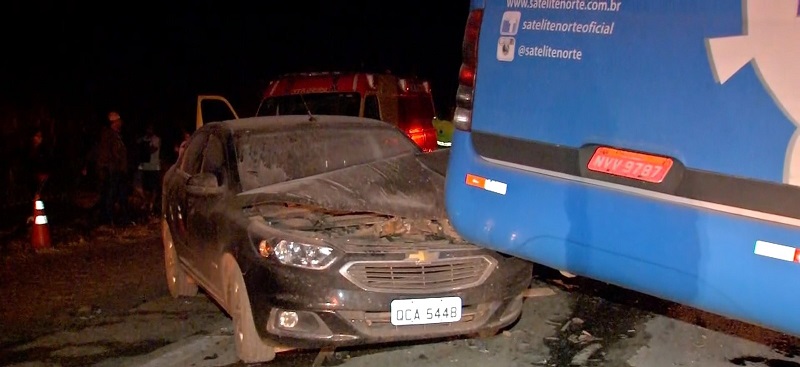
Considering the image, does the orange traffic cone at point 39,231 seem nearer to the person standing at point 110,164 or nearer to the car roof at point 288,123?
the person standing at point 110,164

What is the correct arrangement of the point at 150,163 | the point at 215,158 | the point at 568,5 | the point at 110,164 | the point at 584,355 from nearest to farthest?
the point at 568,5 < the point at 584,355 < the point at 215,158 < the point at 110,164 < the point at 150,163

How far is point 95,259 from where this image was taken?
9188 millimetres

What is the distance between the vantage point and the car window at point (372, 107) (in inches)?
473

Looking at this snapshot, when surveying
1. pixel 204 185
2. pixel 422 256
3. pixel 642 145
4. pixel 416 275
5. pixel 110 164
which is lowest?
pixel 110 164

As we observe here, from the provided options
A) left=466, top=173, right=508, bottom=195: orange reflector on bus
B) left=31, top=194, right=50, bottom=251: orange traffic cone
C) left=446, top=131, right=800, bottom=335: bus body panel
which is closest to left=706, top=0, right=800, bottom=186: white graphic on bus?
left=446, top=131, right=800, bottom=335: bus body panel

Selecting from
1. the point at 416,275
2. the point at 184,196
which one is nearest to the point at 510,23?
the point at 416,275

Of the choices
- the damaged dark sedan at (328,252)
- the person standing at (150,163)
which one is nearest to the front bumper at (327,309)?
the damaged dark sedan at (328,252)

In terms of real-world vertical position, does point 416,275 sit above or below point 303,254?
below

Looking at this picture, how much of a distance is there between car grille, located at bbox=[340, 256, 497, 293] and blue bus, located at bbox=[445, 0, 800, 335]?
465mm

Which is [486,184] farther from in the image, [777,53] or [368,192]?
[777,53]

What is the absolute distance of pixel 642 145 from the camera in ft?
12.7

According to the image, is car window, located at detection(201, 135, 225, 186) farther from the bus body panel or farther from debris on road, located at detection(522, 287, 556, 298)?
debris on road, located at detection(522, 287, 556, 298)

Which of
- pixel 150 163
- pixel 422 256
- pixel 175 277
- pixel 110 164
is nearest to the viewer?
pixel 422 256

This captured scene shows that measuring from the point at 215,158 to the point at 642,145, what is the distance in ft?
11.9
